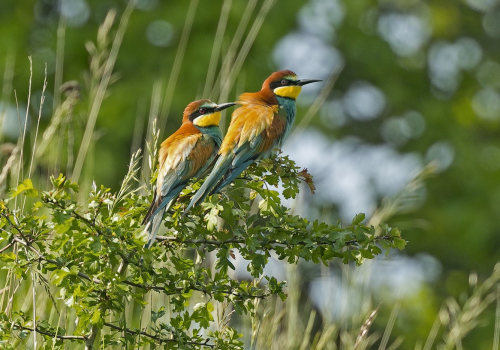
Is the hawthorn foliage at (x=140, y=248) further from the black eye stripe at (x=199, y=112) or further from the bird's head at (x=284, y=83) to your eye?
the bird's head at (x=284, y=83)

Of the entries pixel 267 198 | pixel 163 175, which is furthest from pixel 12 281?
pixel 267 198

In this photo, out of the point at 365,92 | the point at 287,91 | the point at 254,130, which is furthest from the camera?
the point at 365,92

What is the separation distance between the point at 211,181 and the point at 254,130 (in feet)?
1.29

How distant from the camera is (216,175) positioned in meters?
1.58

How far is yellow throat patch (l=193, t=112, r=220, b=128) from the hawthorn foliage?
0.52m

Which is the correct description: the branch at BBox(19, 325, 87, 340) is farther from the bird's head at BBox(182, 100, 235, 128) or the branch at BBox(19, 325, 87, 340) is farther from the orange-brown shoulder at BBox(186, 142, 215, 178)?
the bird's head at BBox(182, 100, 235, 128)

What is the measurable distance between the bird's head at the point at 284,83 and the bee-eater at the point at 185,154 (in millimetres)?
444

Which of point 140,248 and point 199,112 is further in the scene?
point 199,112

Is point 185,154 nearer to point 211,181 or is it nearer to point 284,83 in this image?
point 211,181

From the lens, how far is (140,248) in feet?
3.98

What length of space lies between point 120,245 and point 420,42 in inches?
272

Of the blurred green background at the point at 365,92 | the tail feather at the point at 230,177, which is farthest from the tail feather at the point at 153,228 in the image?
the blurred green background at the point at 365,92

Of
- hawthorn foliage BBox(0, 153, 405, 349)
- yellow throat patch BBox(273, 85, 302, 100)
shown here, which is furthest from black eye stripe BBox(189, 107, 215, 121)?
hawthorn foliage BBox(0, 153, 405, 349)

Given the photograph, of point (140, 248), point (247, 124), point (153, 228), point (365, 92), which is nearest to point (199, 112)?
point (247, 124)
